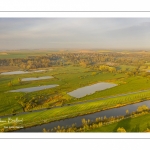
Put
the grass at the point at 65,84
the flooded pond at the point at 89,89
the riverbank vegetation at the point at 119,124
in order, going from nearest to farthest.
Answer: the riverbank vegetation at the point at 119,124
the grass at the point at 65,84
the flooded pond at the point at 89,89

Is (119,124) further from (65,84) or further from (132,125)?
(65,84)

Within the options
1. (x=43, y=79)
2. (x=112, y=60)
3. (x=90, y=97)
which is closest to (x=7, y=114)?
(x=43, y=79)

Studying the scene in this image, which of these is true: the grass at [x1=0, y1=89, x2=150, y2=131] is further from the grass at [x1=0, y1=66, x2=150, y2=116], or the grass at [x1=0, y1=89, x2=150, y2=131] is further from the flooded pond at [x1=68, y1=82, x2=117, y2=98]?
the flooded pond at [x1=68, y1=82, x2=117, y2=98]

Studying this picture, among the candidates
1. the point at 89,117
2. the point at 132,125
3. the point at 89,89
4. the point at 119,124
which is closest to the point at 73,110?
the point at 89,117

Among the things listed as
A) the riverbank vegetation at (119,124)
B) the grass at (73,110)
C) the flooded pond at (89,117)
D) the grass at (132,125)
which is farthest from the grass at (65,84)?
the grass at (132,125)

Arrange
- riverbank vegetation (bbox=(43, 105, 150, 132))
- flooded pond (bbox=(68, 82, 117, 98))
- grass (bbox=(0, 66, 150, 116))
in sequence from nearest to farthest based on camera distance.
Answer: riverbank vegetation (bbox=(43, 105, 150, 132))
grass (bbox=(0, 66, 150, 116))
flooded pond (bbox=(68, 82, 117, 98))

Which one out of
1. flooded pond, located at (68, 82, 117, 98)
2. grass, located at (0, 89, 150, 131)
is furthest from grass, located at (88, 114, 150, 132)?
flooded pond, located at (68, 82, 117, 98)

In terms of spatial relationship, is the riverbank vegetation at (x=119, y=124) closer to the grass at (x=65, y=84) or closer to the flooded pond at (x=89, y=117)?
the flooded pond at (x=89, y=117)

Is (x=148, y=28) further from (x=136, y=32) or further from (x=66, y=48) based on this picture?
(x=66, y=48)
